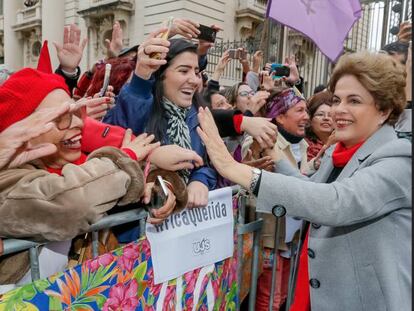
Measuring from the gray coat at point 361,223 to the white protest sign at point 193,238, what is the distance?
38 centimetres

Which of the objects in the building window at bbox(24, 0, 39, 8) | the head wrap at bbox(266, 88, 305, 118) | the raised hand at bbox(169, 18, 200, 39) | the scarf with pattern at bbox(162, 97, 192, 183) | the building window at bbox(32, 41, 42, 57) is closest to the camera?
the scarf with pattern at bbox(162, 97, 192, 183)

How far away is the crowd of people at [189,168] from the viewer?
1.31 metres

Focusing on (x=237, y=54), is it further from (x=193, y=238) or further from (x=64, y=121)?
(x=64, y=121)

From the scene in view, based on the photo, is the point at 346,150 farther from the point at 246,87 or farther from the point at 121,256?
Answer: the point at 246,87

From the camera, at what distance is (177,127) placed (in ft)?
7.13

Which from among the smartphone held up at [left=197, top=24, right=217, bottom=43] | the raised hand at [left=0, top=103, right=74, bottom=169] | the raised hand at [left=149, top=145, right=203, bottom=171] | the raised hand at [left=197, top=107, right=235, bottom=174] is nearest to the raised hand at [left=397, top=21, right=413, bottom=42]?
the smartphone held up at [left=197, top=24, right=217, bottom=43]

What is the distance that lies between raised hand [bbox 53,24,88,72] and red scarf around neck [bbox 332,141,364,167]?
1.81m

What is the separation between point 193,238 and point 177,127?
2.06 feet

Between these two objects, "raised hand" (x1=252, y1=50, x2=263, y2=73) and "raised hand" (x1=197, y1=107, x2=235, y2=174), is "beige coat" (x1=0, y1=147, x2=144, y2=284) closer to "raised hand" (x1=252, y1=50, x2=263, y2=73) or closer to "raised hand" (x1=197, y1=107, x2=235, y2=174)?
"raised hand" (x1=197, y1=107, x2=235, y2=174)

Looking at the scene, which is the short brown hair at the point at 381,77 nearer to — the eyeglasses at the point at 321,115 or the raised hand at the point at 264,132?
the raised hand at the point at 264,132

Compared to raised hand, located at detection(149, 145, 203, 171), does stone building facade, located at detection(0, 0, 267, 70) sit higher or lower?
higher

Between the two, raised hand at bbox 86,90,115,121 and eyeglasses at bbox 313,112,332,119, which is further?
eyeglasses at bbox 313,112,332,119

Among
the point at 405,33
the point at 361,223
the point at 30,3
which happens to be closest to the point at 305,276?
the point at 361,223

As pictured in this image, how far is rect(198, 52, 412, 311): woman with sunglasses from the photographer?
157cm
